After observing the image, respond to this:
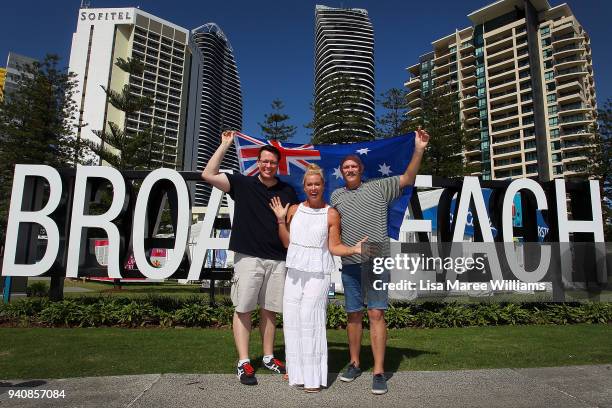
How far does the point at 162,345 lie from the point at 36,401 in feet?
7.51

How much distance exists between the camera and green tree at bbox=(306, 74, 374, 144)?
27.9m

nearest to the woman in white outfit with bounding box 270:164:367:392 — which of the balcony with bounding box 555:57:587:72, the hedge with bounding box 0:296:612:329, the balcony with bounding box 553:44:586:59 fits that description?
the hedge with bounding box 0:296:612:329

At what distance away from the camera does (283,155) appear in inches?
293

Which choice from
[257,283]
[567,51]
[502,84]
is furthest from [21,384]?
[502,84]

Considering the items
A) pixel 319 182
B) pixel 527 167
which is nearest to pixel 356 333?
pixel 319 182

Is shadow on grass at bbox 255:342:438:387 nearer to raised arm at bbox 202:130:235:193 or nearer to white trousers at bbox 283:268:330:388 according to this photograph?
white trousers at bbox 283:268:330:388

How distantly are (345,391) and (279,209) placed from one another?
1.42 m

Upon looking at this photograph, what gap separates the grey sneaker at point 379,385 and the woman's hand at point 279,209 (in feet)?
4.41

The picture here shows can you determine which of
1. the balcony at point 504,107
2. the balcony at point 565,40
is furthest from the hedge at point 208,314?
the balcony at point 565,40

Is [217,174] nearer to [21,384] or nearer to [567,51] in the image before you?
[21,384]

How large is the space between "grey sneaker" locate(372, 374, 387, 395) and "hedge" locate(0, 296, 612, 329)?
3.67 meters

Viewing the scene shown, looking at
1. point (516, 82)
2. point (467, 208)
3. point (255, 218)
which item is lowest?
point (255, 218)

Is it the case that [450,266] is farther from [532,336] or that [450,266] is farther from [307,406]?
[307,406]

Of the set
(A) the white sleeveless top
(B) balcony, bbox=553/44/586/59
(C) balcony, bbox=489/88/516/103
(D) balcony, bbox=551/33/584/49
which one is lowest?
(A) the white sleeveless top
